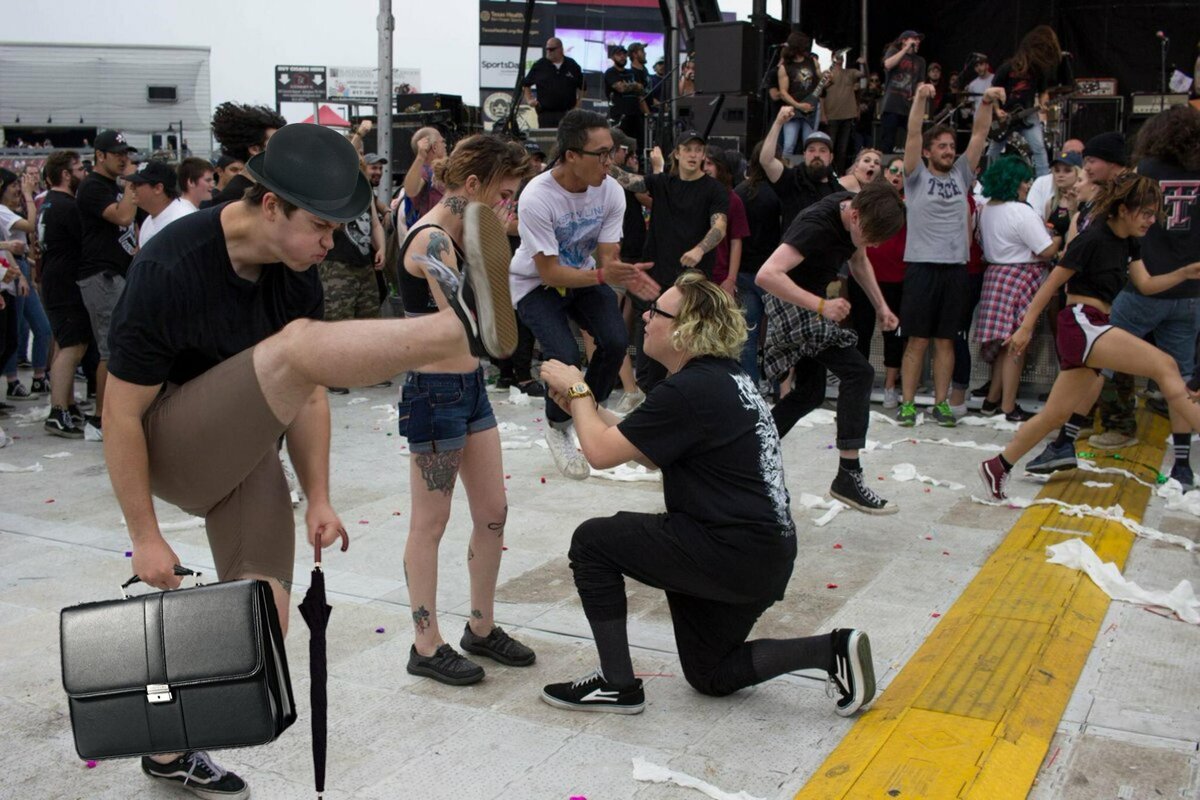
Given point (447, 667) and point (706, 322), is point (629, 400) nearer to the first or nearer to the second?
point (447, 667)

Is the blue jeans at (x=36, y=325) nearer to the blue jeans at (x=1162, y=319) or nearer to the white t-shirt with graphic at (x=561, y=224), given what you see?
the white t-shirt with graphic at (x=561, y=224)

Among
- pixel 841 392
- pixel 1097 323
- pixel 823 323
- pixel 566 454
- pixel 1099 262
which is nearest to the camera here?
pixel 566 454

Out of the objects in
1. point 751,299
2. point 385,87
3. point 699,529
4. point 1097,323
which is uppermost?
point 385,87

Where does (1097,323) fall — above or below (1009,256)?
below

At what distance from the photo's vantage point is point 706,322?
11.8 ft

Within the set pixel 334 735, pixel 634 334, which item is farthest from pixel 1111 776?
pixel 634 334

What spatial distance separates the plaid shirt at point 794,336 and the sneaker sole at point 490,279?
3210 millimetres

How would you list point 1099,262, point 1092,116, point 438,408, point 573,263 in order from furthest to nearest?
point 1092,116, point 1099,262, point 573,263, point 438,408

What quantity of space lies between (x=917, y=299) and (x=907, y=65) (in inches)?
251

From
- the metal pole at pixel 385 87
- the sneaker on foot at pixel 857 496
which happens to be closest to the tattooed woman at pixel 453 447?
the sneaker on foot at pixel 857 496

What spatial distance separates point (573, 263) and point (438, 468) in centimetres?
189

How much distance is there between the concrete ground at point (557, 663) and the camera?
3273 mm

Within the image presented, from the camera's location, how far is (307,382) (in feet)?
8.50

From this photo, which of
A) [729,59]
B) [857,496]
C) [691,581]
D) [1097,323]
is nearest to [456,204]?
[691,581]
